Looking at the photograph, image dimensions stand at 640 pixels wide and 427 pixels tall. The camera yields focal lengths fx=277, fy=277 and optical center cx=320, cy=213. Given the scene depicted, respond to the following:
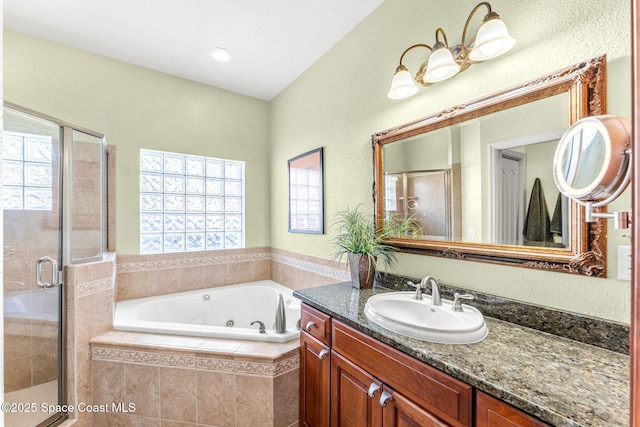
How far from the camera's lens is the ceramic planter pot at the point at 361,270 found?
5.71 feet

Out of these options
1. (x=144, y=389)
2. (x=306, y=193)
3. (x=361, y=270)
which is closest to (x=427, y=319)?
(x=361, y=270)

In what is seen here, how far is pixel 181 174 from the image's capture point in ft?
9.32

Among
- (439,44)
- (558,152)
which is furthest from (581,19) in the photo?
(558,152)

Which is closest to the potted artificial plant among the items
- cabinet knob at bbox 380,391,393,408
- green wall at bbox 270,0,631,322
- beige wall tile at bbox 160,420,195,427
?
green wall at bbox 270,0,631,322

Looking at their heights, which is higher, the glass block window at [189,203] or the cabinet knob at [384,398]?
the glass block window at [189,203]

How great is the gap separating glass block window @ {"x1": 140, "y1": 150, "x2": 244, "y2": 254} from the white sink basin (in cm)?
214

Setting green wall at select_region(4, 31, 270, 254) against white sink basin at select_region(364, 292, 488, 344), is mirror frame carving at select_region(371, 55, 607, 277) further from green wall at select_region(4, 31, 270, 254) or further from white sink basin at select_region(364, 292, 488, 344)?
green wall at select_region(4, 31, 270, 254)

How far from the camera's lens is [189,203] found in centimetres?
290

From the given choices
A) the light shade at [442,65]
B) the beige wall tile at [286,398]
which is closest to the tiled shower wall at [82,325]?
the beige wall tile at [286,398]

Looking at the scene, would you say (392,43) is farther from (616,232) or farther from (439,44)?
(616,232)

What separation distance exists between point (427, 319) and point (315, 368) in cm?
66

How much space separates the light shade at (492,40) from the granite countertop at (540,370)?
1.19 meters

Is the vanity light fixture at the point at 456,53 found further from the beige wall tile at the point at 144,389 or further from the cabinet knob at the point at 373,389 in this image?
the beige wall tile at the point at 144,389

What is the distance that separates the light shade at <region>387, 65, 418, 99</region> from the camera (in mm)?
1587
